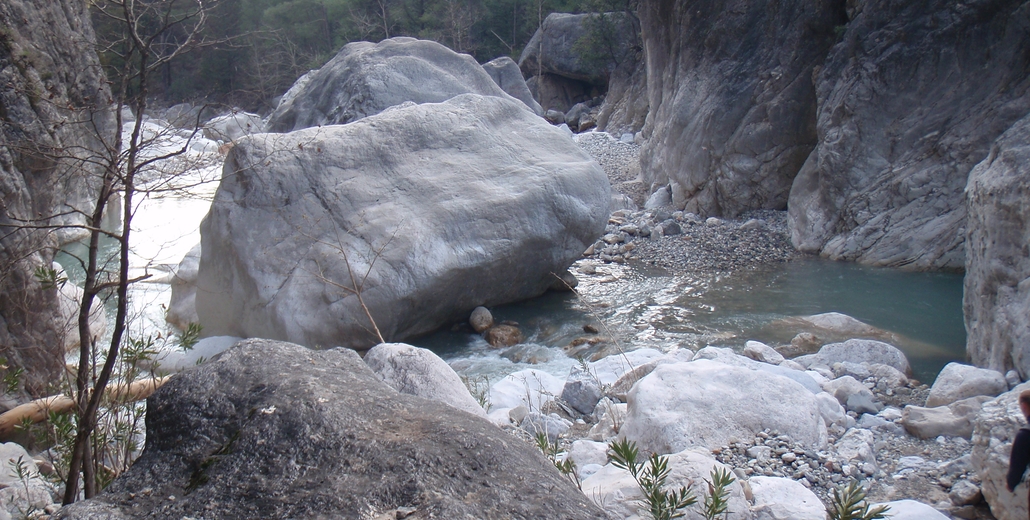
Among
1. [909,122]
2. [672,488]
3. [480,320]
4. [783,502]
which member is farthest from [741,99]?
[672,488]

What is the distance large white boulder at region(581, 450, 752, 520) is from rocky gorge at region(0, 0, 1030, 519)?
1cm

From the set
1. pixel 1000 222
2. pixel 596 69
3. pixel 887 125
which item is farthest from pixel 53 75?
pixel 596 69

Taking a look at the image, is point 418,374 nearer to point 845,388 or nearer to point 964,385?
point 845,388

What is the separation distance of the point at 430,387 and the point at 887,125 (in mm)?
8660

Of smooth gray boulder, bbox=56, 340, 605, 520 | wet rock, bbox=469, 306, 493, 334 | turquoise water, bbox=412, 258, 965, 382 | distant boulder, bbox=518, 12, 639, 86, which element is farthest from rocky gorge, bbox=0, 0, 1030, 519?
distant boulder, bbox=518, 12, 639, 86

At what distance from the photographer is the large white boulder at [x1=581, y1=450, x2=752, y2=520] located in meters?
2.34

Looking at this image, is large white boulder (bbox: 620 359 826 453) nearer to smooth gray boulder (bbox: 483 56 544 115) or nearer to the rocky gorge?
the rocky gorge

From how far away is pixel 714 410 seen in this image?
3986mm

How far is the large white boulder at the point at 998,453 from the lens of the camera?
270 cm

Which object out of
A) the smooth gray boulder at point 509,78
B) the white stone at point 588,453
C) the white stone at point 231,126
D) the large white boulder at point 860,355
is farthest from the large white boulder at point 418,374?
the smooth gray boulder at point 509,78

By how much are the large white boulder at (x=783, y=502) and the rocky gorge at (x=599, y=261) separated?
15 millimetres

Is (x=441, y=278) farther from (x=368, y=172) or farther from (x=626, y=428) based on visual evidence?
(x=626, y=428)

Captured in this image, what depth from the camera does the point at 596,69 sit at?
28.2 metres

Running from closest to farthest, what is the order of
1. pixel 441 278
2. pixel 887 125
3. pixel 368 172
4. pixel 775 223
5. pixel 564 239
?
pixel 441 278, pixel 368 172, pixel 564 239, pixel 887 125, pixel 775 223
